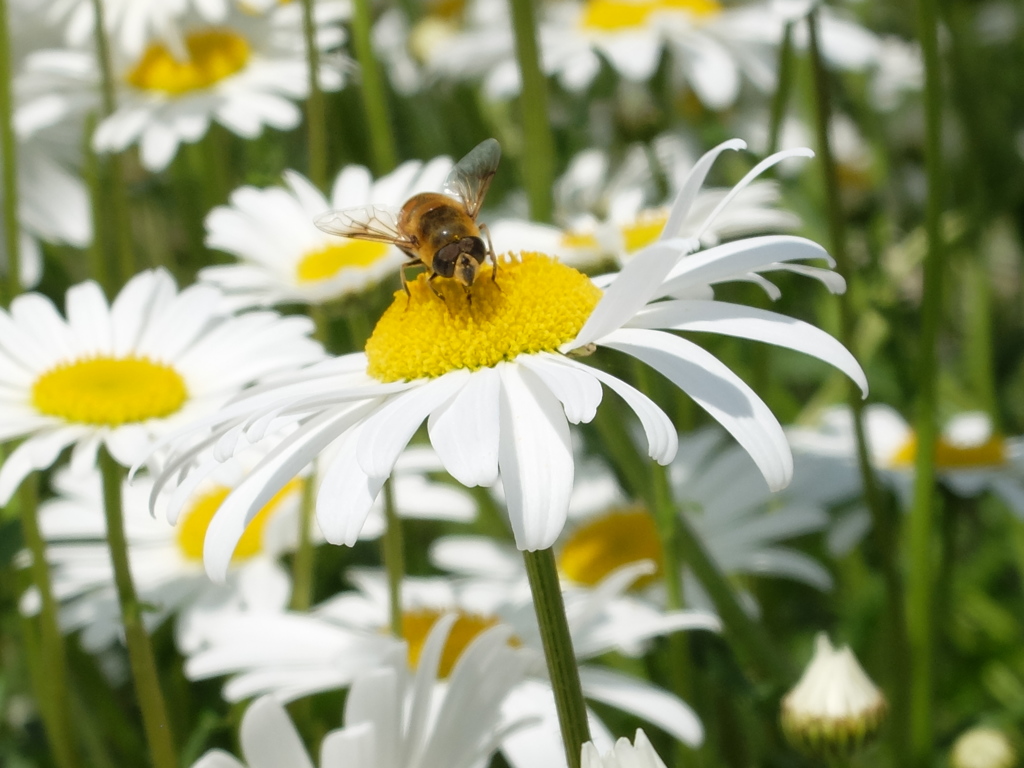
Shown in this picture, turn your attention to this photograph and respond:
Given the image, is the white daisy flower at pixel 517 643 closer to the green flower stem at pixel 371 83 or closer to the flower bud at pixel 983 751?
the flower bud at pixel 983 751

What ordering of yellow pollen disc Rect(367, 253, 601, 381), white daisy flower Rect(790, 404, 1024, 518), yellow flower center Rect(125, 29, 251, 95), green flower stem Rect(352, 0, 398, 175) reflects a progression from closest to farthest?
yellow pollen disc Rect(367, 253, 601, 381) → green flower stem Rect(352, 0, 398, 175) → white daisy flower Rect(790, 404, 1024, 518) → yellow flower center Rect(125, 29, 251, 95)

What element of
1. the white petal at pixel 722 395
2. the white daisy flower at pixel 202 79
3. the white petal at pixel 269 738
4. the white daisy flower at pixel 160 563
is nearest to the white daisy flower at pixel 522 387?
the white petal at pixel 722 395

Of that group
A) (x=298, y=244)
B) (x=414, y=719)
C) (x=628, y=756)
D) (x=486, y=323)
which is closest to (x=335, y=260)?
(x=298, y=244)

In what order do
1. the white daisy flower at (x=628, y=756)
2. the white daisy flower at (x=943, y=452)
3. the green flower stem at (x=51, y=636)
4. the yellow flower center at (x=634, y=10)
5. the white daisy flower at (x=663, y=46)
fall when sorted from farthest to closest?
the yellow flower center at (x=634, y=10)
the white daisy flower at (x=663, y=46)
the white daisy flower at (x=943, y=452)
the green flower stem at (x=51, y=636)
the white daisy flower at (x=628, y=756)

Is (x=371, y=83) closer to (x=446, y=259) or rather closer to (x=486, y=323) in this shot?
(x=446, y=259)

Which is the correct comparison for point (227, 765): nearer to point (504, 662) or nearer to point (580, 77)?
point (504, 662)

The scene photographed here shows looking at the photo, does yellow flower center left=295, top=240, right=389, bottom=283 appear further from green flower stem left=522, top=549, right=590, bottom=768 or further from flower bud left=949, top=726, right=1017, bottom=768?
flower bud left=949, top=726, right=1017, bottom=768

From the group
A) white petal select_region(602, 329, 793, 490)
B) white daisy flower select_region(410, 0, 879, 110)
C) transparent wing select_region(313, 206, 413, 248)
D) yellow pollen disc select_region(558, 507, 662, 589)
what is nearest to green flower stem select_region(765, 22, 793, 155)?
white daisy flower select_region(410, 0, 879, 110)

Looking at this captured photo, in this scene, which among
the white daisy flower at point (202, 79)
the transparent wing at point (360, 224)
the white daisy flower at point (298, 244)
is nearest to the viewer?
the transparent wing at point (360, 224)
